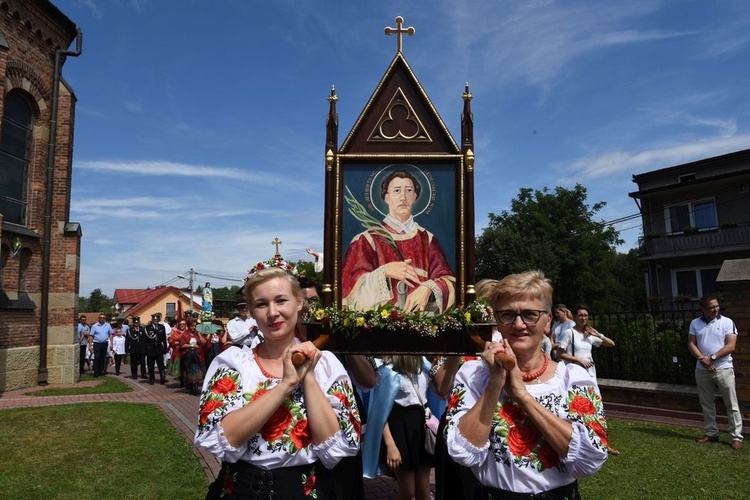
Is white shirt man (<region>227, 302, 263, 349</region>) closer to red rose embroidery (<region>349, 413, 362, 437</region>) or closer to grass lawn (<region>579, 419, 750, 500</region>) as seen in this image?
grass lawn (<region>579, 419, 750, 500</region>)

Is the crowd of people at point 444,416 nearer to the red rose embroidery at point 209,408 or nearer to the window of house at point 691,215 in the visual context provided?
the red rose embroidery at point 209,408

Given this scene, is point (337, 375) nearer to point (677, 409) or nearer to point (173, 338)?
point (677, 409)

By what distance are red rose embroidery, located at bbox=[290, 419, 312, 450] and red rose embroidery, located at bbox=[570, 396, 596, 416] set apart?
3.95 feet

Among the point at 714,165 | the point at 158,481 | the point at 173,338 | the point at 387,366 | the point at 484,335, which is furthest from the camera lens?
the point at 714,165

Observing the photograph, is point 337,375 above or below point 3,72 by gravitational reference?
below

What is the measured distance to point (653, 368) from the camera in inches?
404

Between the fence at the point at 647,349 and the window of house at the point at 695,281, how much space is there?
55.8ft

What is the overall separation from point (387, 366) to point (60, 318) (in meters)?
14.9

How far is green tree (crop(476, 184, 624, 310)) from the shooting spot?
40344 millimetres

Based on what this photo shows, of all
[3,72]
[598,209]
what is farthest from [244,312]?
[598,209]

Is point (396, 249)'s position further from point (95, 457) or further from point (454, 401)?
point (95, 457)

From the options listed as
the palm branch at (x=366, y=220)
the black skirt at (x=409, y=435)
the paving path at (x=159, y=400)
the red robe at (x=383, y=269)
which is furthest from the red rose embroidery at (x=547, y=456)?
the paving path at (x=159, y=400)

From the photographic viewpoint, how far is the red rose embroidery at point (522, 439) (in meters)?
2.25

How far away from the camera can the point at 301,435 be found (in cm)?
238
